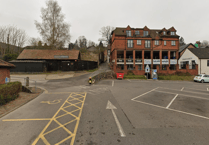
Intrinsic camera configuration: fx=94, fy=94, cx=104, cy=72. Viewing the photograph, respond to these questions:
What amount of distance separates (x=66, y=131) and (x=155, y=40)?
32.3 meters

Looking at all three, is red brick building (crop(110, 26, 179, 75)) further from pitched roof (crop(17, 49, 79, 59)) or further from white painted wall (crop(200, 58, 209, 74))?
pitched roof (crop(17, 49, 79, 59))

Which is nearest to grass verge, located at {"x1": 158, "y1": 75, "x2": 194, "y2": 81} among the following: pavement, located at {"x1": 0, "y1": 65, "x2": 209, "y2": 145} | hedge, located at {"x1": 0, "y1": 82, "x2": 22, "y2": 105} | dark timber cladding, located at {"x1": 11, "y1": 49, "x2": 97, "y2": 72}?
pavement, located at {"x1": 0, "y1": 65, "x2": 209, "y2": 145}

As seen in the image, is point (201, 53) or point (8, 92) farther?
point (201, 53)

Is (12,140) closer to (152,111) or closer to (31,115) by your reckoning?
(31,115)

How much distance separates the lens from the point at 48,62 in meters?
23.3

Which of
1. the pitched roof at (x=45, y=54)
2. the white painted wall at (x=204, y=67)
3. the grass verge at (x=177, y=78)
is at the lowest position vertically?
the grass verge at (x=177, y=78)

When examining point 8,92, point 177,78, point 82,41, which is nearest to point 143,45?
point 177,78

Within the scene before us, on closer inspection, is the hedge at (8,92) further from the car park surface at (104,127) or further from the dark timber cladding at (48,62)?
the dark timber cladding at (48,62)

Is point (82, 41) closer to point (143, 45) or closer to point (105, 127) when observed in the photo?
point (143, 45)

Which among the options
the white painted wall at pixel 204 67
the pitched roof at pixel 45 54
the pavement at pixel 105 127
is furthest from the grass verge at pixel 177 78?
the pitched roof at pixel 45 54

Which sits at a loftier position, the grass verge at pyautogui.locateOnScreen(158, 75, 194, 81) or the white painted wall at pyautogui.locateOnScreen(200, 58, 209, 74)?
the white painted wall at pyautogui.locateOnScreen(200, 58, 209, 74)

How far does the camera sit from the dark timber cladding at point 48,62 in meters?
22.1

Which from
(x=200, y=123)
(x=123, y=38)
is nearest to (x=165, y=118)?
(x=200, y=123)

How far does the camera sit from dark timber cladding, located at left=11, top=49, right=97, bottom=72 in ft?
72.6
